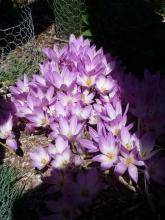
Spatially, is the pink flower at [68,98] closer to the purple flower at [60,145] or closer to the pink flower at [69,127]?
the pink flower at [69,127]

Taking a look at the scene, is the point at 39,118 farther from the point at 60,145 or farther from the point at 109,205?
the point at 109,205

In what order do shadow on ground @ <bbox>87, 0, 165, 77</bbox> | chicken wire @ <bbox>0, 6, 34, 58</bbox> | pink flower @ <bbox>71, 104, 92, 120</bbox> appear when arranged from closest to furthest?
pink flower @ <bbox>71, 104, 92, 120</bbox> < shadow on ground @ <bbox>87, 0, 165, 77</bbox> < chicken wire @ <bbox>0, 6, 34, 58</bbox>

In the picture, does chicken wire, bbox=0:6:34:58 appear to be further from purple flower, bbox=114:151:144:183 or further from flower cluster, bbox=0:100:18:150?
purple flower, bbox=114:151:144:183

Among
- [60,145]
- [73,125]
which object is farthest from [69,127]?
[60,145]

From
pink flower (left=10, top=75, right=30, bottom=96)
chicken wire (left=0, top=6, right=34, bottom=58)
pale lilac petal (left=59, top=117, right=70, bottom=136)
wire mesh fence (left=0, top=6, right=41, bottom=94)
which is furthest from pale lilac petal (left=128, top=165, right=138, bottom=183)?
chicken wire (left=0, top=6, right=34, bottom=58)

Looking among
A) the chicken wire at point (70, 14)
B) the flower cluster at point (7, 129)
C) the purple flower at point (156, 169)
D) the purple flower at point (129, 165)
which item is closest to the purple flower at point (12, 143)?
the flower cluster at point (7, 129)

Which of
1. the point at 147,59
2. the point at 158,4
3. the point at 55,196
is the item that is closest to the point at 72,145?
the point at 55,196
